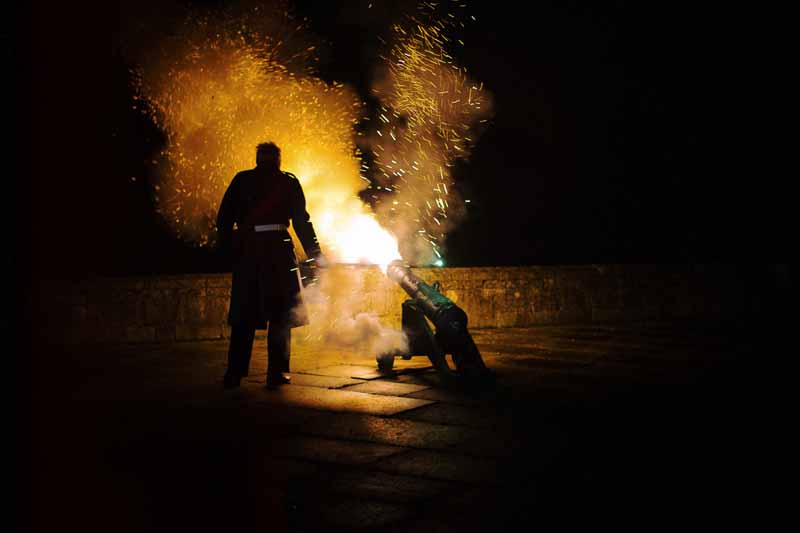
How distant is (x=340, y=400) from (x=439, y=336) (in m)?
1.42

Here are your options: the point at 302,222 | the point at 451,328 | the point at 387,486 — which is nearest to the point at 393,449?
the point at 387,486

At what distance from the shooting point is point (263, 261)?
6.82m

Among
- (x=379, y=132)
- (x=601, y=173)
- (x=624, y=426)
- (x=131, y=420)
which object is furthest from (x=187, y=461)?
(x=601, y=173)

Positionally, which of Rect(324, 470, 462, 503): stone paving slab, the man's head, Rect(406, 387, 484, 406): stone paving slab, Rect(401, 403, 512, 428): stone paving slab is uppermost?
the man's head

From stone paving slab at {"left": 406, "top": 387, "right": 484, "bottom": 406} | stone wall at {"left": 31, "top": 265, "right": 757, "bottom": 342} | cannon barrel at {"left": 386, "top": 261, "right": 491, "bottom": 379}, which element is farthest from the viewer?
stone wall at {"left": 31, "top": 265, "right": 757, "bottom": 342}

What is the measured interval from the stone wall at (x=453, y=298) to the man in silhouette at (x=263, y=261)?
329 cm

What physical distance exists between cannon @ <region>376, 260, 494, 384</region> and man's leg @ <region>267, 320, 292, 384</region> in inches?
39.2

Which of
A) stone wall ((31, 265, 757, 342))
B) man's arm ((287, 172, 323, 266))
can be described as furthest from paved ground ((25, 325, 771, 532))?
stone wall ((31, 265, 757, 342))

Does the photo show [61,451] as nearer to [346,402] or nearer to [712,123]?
[346,402]

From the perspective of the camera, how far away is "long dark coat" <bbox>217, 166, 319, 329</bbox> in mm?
6742

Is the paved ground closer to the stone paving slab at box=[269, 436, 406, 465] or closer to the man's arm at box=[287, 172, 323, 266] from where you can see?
the stone paving slab at box=[269, 436, 406, 465]

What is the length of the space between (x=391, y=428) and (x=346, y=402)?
3.20 ft

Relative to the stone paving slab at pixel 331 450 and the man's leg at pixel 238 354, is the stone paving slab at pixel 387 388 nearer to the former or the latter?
the man's leg at pixel 238 354

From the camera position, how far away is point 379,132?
54.4ft
